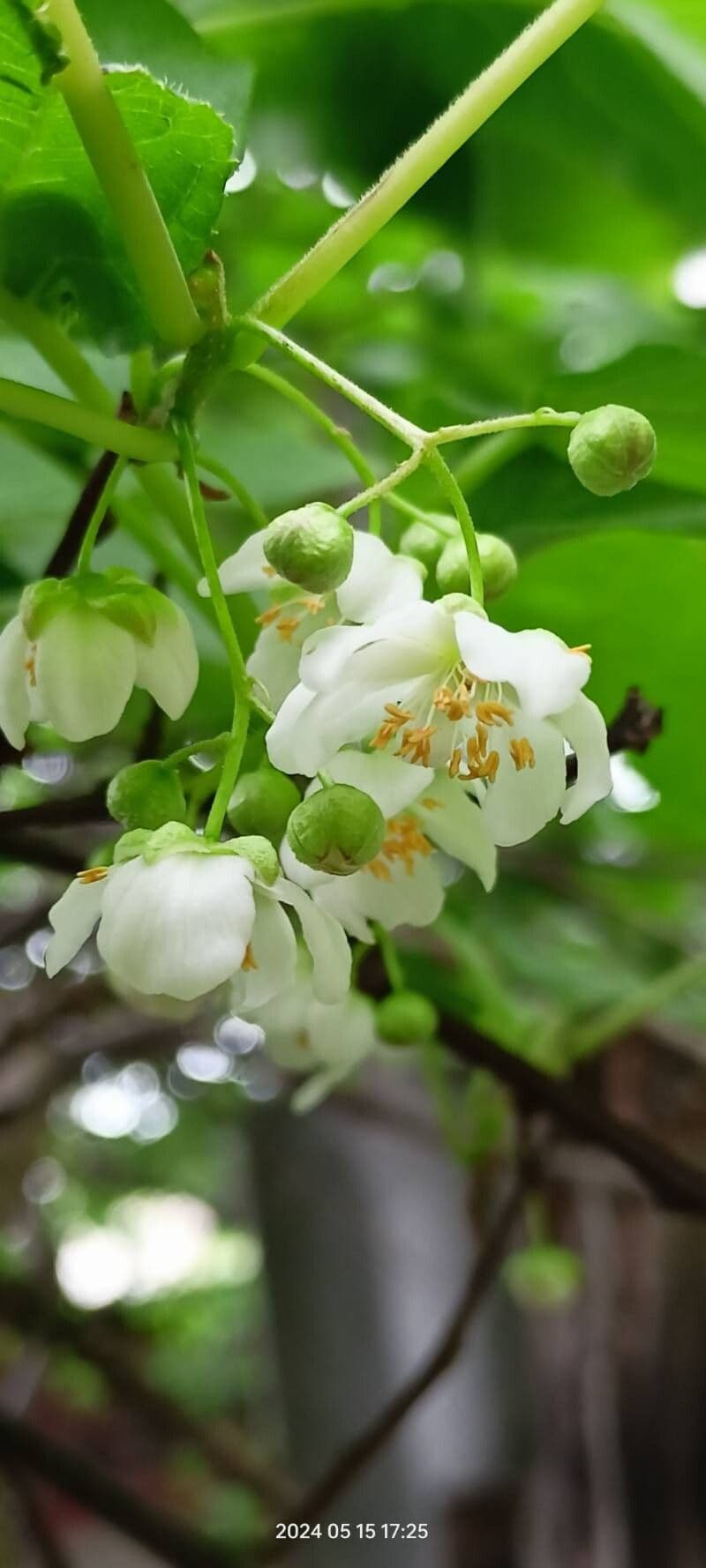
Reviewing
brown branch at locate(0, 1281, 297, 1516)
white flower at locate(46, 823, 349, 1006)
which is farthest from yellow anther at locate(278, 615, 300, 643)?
brown branch at locate(0, 1281, 297, 1516)

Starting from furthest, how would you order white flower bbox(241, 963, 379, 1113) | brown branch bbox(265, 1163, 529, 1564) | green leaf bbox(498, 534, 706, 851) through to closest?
brown branch bbox(265, 1163, 529, 1564) → green leaf bbox(498, 534, 706, 851) → white flower bbox(241, 963, 379, 1113)

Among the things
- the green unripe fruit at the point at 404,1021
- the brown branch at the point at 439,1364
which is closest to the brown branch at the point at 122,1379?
the brown branch at the point at 439,1364

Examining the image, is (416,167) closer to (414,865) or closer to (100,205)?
(100,205)

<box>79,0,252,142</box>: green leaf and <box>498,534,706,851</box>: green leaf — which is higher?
<box>79,0,252,142</box>: green leaf

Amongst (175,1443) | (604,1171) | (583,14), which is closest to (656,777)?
(583,14)

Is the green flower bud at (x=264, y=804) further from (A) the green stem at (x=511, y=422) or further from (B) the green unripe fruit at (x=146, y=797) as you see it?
(A) the green stem at (x=511, y=422)

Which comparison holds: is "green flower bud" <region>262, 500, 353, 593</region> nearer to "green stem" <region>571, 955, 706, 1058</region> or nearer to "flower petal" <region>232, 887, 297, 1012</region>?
"flower petal" <region>232, 887, 297, 1012</region>

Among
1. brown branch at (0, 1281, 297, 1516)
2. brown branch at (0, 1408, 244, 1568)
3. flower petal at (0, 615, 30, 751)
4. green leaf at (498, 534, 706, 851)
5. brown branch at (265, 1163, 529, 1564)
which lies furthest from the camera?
brown branch at (0, 1281, 297, 1516)
